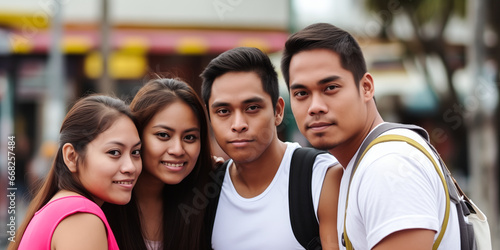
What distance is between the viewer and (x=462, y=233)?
2125 mm

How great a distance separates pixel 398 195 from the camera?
1.93 m

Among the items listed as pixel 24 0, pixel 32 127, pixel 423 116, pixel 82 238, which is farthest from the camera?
pixel 423 116

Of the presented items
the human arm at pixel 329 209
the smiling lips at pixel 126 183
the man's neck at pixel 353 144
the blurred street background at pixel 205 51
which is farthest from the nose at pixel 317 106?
the blurred street background at pixel 205 51

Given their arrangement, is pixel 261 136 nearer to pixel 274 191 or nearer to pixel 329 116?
pixel 274 191

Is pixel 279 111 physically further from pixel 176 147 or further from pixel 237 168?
pixel 176 147

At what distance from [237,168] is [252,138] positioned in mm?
340

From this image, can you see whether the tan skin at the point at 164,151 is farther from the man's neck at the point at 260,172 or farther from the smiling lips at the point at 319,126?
the smiling lips at the point at 319,126

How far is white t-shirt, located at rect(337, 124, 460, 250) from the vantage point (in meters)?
1.92

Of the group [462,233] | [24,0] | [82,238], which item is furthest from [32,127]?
[462,233]

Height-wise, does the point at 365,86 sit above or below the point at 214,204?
above

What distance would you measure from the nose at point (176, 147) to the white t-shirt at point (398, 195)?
1.07 metres

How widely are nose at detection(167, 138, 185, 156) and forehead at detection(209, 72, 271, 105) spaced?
0.29 meters

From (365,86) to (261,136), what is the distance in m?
0.67

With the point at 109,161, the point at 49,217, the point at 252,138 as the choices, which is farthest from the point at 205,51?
the point at 49,217
